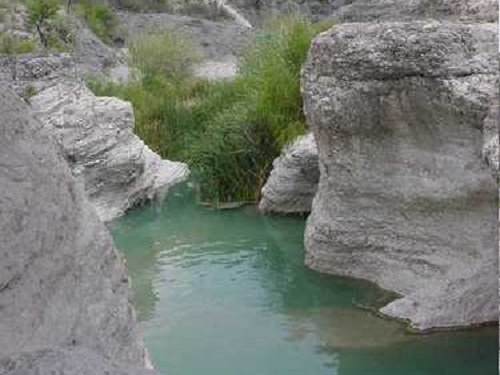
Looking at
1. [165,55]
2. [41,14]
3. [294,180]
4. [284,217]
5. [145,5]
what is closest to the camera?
[294,180]

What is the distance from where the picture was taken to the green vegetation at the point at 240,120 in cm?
1330

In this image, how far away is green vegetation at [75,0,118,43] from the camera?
33.4 m

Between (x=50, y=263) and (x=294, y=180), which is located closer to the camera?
(x=50, y=263)

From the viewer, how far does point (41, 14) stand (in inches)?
1073

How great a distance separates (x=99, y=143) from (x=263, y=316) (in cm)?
597

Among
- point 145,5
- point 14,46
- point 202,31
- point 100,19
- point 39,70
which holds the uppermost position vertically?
point 39,70

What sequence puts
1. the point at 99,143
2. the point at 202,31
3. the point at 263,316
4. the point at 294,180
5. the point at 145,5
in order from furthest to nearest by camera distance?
the point at 145,5 → the point at 202,31 → the point at 99,143 → the point at 294,180 → the point at 263,316

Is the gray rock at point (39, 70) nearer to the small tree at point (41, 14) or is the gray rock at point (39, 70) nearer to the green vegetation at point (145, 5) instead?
the small tree at point (41, 14)

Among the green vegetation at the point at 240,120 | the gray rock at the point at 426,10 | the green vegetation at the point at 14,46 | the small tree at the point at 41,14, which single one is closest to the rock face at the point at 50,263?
the gray rock at the point at 426,10

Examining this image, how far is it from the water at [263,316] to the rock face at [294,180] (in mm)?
376

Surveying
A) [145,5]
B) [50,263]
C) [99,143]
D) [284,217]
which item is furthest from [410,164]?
[145,5]

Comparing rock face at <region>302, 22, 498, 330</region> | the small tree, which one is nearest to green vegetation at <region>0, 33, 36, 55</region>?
the small tree

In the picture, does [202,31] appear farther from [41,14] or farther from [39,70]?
[39,70]

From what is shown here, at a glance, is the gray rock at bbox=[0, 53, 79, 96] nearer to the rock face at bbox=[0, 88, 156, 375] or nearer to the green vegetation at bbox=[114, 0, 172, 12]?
the rock face at bbox=[0, 88, 156, 375]
